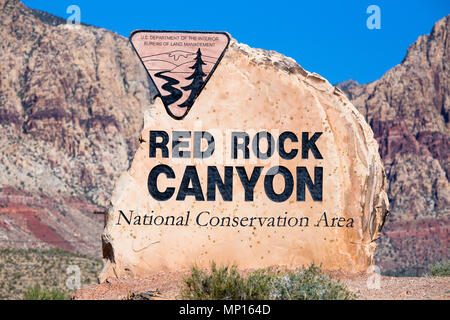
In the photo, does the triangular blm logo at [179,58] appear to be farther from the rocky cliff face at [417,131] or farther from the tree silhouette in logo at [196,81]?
the rocky cliff face at [417,131]

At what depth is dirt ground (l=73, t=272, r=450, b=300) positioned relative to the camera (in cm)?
1123

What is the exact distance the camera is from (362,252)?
13594 millimetres

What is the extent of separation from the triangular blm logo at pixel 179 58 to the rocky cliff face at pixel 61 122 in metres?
60.8

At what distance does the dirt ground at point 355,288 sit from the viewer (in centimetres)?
1123

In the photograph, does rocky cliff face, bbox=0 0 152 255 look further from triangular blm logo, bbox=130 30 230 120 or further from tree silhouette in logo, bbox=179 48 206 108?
tree silhouette in logo, bbox=179 48 206 108

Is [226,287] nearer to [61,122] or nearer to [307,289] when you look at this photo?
[307,289]

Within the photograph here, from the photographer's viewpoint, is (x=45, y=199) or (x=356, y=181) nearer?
(x=356, y=181)

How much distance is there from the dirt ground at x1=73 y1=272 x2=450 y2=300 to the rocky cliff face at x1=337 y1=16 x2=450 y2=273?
75321 mm

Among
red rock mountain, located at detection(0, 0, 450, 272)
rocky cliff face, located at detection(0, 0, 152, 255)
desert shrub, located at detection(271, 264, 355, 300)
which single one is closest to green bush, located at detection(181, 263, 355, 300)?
desert shrub, located at detection(271, 264, 355, 300)

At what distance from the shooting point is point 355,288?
11930mm

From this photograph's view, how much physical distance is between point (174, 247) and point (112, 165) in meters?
81.0
